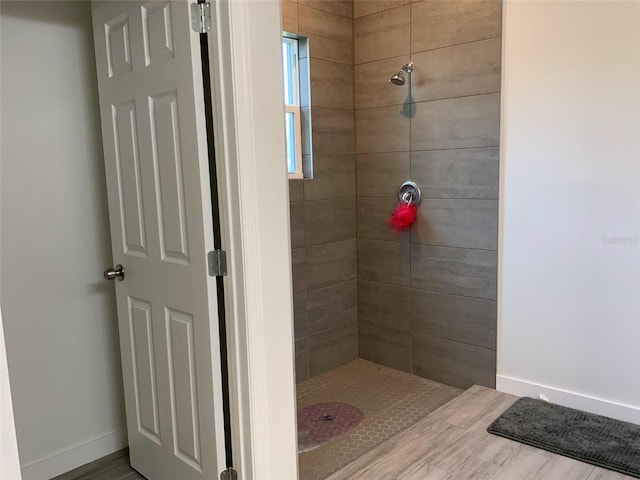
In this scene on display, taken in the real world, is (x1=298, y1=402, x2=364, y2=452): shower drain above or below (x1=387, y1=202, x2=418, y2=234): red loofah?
below

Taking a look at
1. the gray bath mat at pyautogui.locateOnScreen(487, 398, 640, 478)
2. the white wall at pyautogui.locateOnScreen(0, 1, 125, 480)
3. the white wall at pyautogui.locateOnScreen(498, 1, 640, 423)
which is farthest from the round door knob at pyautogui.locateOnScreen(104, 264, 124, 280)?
the white wall at pyautogui.locateOnScreen(498, 1, 640, 423)

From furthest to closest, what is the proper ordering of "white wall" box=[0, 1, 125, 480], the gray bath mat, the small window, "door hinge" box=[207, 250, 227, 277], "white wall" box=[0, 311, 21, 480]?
the small window < the gray bath mat < "white wall" box=[0, 1, 125, 480] < "door hinge" box=[207, 250, 227, 277] < "white wall" box=[0, 311, 21, 480]

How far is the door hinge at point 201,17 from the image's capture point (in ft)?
5.23

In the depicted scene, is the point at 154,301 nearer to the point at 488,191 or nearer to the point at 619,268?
the point at 488,191

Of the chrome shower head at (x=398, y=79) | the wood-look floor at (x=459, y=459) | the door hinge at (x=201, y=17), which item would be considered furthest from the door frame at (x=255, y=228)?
the chrome shower head at (x=398, y=79)

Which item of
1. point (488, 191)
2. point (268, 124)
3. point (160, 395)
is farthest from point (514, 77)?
point (160, 395)

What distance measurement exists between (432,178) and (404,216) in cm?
29

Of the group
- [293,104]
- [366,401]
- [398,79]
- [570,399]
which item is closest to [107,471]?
[366,401]

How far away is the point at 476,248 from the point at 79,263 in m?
2.10

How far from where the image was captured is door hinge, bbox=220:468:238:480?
1834 mm

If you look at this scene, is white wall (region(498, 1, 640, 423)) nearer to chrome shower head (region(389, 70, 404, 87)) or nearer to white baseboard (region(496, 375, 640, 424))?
white baseboard (region(496, 375, 640, 424))

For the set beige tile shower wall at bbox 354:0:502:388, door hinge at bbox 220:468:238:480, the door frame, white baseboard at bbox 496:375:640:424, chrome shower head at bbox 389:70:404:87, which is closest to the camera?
the door frame

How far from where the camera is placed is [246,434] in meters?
1.75

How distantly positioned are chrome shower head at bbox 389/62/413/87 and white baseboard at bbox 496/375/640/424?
71.7 inches
